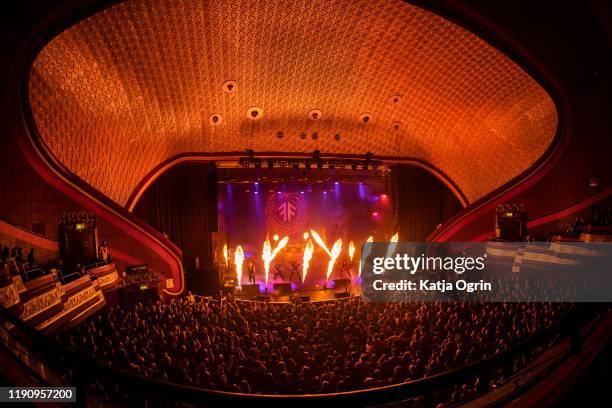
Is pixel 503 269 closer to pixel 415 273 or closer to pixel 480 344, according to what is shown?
pixel 415 273

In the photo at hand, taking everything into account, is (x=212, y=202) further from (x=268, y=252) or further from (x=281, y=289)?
(x=281, y=289)

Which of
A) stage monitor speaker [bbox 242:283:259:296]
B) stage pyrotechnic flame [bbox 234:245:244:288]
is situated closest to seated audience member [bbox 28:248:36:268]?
stage monitor speaker [bbox 242:283:259:296]

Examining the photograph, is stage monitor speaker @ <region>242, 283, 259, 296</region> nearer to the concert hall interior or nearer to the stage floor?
the concert hall interior

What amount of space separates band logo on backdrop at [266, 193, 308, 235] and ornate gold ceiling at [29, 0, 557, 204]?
2.49m

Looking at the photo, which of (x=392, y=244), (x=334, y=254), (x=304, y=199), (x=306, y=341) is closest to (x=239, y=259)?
(x=304, y=199)

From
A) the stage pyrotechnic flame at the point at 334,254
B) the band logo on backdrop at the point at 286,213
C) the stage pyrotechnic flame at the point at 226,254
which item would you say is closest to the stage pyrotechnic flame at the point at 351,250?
the stage pyrotechnic flame at the point at 334,254

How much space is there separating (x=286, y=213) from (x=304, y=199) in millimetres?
1145

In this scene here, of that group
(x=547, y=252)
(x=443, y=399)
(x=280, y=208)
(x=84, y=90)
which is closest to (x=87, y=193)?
(x=84, y=90)

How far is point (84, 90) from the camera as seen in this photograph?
999cm

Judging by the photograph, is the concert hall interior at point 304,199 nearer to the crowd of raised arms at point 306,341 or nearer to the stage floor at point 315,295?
the crowd of raised arms at point 306,341

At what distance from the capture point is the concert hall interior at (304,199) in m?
4.64

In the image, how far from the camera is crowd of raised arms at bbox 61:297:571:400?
507 cm

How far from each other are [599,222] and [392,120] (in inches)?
315

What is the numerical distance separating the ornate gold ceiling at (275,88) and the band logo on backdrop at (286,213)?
2.49 meters
